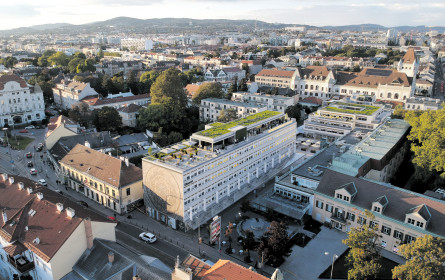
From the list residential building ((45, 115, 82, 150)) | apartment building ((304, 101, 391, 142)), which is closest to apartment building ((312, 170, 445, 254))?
apartment building ((304, 101, 391, 142))

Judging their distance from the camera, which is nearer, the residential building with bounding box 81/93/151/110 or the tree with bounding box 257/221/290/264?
the tree with bounding box 257/221/290/264

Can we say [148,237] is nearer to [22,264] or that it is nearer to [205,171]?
[205,171]

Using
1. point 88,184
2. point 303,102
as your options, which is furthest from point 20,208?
point 303,102

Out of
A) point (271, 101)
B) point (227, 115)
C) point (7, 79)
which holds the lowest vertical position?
point (227, 115)

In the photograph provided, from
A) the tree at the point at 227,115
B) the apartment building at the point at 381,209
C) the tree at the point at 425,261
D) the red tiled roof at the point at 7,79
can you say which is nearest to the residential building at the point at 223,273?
the tree at the point at 425,261

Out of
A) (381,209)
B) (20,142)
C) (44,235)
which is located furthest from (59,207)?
(20,142)

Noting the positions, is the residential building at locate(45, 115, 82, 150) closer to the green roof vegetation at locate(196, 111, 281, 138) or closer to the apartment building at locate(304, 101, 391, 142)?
the green roof vegetation at locate(196, 111, 281, 138)

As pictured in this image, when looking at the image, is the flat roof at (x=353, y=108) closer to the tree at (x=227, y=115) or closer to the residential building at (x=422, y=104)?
the residential building at (x=422, y=104)
